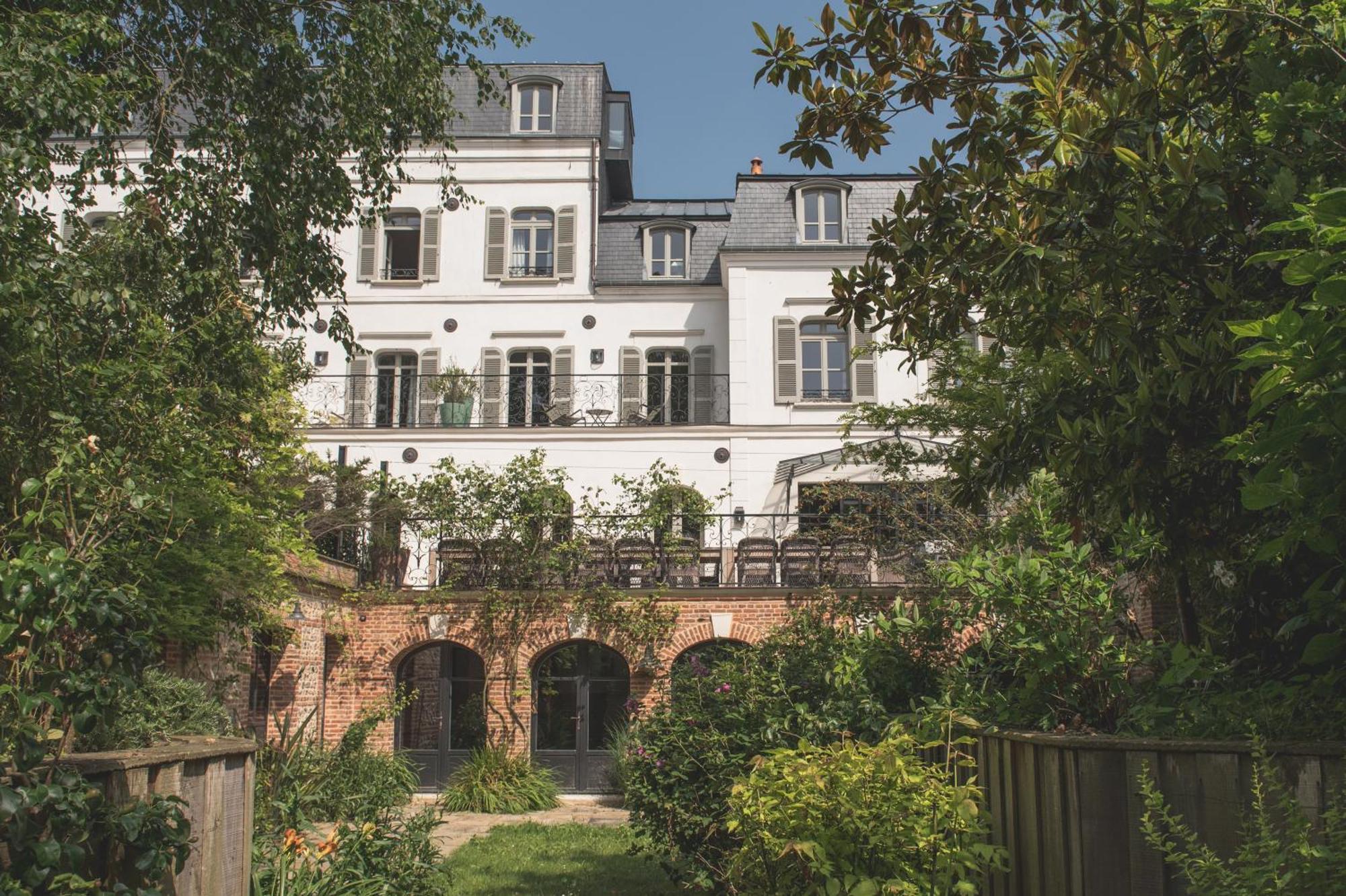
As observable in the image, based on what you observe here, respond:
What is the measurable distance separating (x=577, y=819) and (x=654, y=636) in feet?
12.0

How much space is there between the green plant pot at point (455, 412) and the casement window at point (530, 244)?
2909mm

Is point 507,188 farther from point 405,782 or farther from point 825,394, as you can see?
point 405,782

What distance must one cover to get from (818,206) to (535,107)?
6360 millimetres

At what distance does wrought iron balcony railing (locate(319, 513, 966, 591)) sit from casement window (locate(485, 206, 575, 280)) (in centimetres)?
693

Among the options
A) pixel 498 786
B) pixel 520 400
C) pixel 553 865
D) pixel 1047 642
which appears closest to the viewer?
pixel 1047 642

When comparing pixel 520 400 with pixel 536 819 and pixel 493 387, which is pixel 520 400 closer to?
pixel 493 387

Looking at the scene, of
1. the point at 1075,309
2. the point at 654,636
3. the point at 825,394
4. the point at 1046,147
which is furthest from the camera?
the point at 825,394

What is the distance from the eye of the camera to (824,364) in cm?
2366

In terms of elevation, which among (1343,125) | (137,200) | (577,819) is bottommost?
(577,819)

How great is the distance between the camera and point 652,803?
319 inches

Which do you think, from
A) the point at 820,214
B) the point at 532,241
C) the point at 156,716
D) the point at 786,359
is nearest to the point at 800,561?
the point at 786,359

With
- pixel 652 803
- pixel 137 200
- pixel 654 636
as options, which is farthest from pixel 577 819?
pixel 137 200

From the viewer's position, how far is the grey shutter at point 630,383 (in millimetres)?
23438

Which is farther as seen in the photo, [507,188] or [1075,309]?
[507,188]
